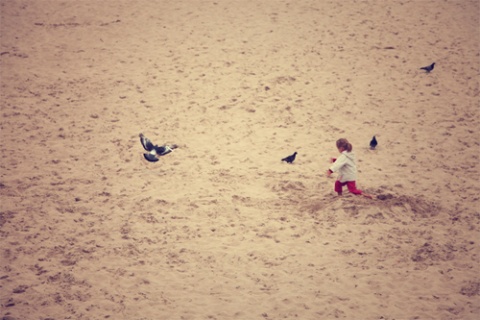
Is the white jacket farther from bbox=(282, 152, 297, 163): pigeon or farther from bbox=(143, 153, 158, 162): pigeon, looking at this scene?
bbox=(143, 153, 158, 162): pigeon

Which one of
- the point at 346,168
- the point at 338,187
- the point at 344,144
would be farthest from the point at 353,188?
the point at 344,144

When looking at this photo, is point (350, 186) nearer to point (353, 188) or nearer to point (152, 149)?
point (353, 188)

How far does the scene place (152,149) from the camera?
9.16 metres

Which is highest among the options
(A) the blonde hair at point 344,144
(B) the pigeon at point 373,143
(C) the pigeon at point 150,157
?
(A) the blonde hair at point 344,144

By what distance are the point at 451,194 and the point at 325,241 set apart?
252cm

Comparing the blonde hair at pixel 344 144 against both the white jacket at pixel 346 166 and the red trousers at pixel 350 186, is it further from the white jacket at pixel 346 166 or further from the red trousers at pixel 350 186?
the red trousers at pixel 350 186

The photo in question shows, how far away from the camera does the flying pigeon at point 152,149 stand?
9.04 metres

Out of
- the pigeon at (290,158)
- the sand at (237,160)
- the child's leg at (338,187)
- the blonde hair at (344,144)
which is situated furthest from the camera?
the pigeon at (290,158)

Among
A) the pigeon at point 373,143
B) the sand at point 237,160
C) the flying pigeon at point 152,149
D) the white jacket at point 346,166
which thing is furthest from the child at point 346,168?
the flying pigeon at point 152,149

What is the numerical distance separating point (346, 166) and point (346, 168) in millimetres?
32

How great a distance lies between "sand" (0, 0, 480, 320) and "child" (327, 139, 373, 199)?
31cm

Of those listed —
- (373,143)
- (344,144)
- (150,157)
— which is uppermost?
(344,144)

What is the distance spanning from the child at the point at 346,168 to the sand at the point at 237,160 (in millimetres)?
312

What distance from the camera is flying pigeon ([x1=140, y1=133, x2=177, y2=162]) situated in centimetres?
904
